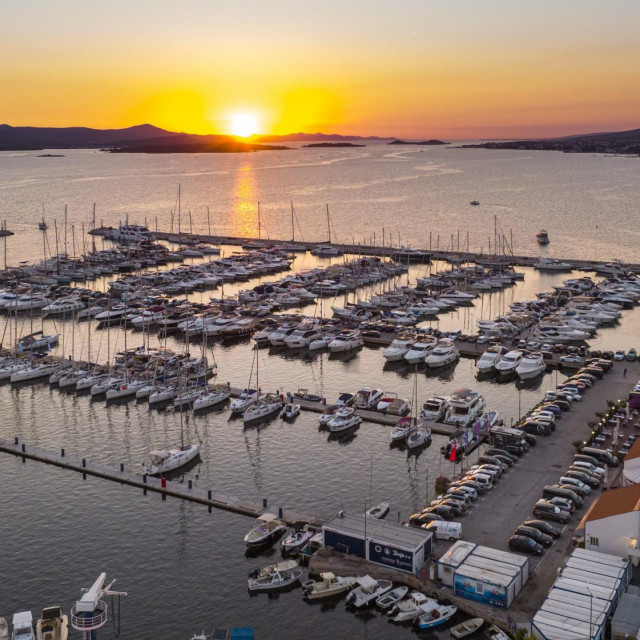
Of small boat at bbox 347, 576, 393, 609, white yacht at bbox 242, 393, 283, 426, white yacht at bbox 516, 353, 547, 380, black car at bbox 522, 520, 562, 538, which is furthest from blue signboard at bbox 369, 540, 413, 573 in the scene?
white yacht at bbox 516, 353, 547, 380

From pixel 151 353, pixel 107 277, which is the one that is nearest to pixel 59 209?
pixel 107 277

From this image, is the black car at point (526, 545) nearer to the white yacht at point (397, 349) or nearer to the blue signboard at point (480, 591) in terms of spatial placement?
the blue signboard at point (480, 591)

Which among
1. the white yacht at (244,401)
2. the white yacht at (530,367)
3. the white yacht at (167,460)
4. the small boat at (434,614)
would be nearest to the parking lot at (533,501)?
the small boat at (434,614)

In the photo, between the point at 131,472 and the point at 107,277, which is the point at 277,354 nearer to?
the point at 131,472

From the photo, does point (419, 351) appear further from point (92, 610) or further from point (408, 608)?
point (92, 610)

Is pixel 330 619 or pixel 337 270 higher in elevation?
pixel 337 270

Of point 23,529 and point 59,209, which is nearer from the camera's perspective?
point 23,529

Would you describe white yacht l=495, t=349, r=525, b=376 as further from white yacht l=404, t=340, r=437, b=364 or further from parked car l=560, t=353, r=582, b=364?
white yacht l=404, t=340, r=437, b=364
